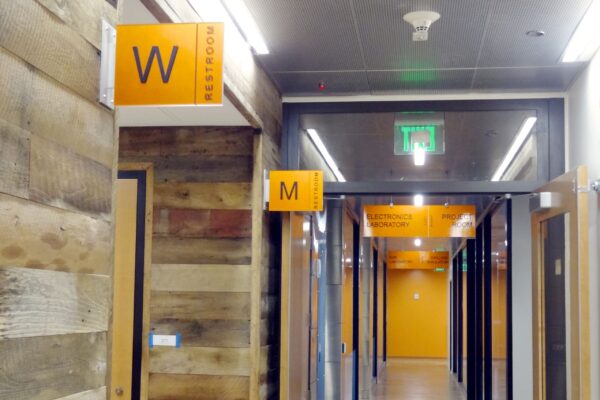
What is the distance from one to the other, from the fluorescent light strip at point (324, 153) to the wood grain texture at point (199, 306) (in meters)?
1.47

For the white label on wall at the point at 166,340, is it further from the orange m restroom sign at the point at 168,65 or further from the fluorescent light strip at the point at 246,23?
the orange m restroom sign at the point at 168,65

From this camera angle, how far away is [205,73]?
3.03 metres

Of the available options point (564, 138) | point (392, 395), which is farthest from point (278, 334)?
Answer: point (392, 395)

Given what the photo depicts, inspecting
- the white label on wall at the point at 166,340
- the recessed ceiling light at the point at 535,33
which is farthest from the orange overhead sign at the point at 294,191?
the recessed ceiling light at the point at 535,33

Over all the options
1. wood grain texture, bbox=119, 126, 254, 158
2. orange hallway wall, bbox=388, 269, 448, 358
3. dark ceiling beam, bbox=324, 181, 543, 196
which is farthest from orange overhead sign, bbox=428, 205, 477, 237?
orange hallway wall, bbox=388, 269, 448, 358

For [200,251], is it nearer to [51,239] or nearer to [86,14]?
[86,14]

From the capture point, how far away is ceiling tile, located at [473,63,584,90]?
5777 mm

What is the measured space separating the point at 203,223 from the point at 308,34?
1482 millimetres

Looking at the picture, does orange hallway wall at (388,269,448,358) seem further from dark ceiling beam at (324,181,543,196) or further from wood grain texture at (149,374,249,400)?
wood grain texture at (149,374,249,400)

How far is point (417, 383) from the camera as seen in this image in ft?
55.5

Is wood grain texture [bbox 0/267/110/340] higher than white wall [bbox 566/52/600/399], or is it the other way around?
white wall [bbox 566/52/600/399]

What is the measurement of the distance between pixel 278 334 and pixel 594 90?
8.89 ft

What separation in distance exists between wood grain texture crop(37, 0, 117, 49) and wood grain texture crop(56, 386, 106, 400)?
110cm

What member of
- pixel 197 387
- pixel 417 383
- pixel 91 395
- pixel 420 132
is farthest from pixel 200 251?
pixel 417 383
